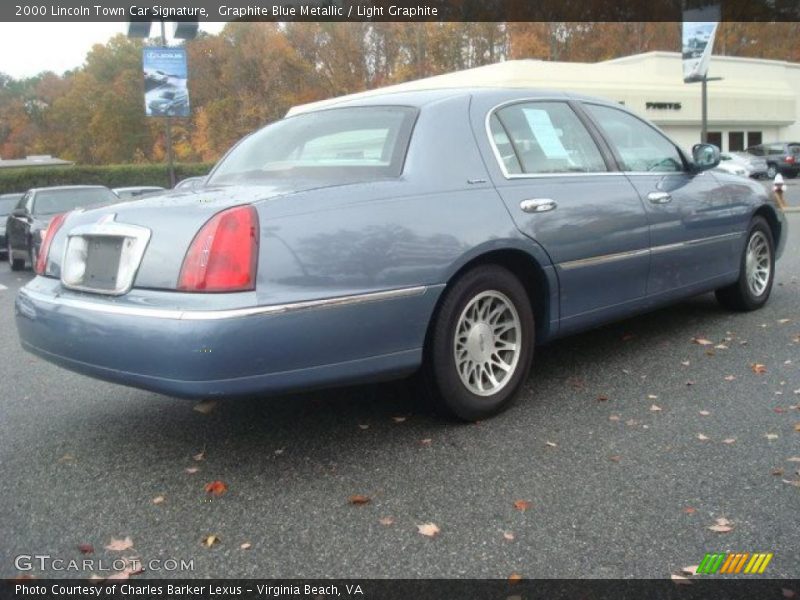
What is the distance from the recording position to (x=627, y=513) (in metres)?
2.83

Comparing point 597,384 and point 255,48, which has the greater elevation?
point 255,48

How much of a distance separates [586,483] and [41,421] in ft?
9.24

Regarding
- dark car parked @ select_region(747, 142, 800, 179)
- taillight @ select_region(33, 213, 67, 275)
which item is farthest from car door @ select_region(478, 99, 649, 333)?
dark car parked @ select_region(747, 142, 800, 179)

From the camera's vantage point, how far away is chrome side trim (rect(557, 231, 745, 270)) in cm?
417

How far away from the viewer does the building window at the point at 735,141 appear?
44000 mm

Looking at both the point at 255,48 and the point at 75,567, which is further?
the point at 255,48

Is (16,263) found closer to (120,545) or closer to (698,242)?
(698,242)

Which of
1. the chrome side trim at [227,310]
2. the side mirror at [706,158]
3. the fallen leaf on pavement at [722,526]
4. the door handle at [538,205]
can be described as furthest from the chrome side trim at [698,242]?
the fallen leaf on pavement at [722,526]

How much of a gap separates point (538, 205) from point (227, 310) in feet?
5.89

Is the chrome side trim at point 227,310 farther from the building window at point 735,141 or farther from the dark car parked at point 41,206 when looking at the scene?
the building window at point 735,141

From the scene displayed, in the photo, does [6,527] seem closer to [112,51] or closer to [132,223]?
[132,223]

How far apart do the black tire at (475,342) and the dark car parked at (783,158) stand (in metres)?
33.2

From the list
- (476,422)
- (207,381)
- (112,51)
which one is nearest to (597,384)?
(476,422)
